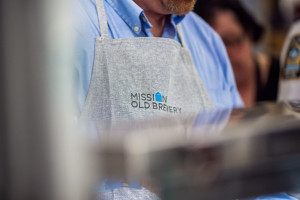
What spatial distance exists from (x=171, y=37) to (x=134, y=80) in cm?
23

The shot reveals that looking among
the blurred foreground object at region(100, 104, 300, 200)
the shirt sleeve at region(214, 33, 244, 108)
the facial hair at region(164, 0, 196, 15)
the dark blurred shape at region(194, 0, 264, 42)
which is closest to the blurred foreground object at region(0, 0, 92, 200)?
the blurred foreground object at region(100, 104, 300, 200)

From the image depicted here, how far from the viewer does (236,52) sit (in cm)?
162

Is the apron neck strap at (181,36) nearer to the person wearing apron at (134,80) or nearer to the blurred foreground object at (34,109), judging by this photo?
the person wearing apron at (134,80)

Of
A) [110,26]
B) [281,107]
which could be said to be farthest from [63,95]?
[110,26]

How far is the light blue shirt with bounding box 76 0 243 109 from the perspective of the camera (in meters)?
0.97

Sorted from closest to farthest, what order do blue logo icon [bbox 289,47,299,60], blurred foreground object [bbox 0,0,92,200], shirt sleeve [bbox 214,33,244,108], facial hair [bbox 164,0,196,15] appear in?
blurred foreground object [bbox 0,0,92,200] < facial hair [bbox 164,0,196,15] < shirt sleeve [bbox 214,33,244,108] < blue logo icon [bbox 289,47,299,60]

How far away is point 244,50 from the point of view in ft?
5.57

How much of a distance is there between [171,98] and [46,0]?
67 centimetres

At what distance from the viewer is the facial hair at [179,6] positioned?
117cm

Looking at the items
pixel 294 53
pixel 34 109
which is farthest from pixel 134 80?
pixel 294 53

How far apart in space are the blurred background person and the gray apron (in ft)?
1.40

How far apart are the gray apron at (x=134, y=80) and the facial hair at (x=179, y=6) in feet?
0.34

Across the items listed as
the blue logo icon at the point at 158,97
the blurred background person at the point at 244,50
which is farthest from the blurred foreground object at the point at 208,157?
the blurred background person at the point at 244,50

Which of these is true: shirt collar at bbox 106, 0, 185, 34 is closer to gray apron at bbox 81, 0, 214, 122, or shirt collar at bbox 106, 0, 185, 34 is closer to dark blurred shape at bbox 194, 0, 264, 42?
gray apron at bbox 81, 0, 214, 122
